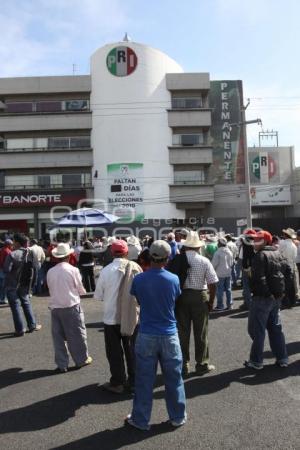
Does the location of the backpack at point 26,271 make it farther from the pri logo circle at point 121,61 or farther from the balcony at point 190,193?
the pri logo circle at point 121,61

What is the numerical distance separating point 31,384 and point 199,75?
151 feet

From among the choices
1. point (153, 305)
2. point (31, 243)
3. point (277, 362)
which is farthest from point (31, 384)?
point (31, 243)

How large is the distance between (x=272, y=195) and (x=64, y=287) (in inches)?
1867

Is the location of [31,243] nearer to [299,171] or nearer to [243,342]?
[243,342]

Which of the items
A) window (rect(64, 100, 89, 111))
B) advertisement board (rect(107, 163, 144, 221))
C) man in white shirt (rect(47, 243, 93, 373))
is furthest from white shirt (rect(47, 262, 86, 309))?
window (rect(64, 100, 89, 111))

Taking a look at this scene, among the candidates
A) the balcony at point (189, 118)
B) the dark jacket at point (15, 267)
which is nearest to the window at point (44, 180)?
the balcony at point (189, 118)

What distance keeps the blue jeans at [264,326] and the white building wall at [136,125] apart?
40.9 m

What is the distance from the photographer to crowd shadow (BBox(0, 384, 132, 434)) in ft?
15.9

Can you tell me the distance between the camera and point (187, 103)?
49.5m

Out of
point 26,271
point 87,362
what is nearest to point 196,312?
point 87,362

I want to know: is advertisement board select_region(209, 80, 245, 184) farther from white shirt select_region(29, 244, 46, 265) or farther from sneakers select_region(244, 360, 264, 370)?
sneakers select_region(244, 360, 264, 370)

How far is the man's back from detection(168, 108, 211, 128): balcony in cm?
4496

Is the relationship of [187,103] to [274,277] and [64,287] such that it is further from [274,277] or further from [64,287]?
[274,277]

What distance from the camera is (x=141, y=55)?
158 ft
